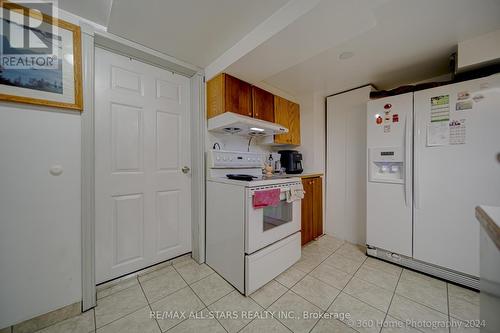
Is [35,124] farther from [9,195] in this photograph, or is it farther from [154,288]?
[154,288]

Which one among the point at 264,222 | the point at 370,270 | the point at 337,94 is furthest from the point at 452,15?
the point at 370,270

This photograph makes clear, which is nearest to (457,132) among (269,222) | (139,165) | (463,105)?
(463,105)

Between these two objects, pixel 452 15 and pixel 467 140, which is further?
pixel 467 140

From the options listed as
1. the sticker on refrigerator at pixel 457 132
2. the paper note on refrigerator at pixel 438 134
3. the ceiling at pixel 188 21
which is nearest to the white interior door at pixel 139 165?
the ceiling at pixel 188 21

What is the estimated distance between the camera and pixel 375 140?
206 cm

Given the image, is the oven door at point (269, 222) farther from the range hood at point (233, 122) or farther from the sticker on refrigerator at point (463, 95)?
the sticker on refrigerator at point (463, 95)

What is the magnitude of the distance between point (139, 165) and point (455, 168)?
3008mm

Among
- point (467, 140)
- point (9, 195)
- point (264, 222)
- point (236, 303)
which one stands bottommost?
point (236, 303)

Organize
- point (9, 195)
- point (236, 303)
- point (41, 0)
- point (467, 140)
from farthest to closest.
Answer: point (467, 140), point (236, 303), point (41, 0), point (9, 195)

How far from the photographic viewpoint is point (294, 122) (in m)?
2.86

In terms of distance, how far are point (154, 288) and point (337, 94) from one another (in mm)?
3315

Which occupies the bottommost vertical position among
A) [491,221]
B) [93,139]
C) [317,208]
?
[317,208]

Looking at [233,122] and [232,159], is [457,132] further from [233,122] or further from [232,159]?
[232,159]

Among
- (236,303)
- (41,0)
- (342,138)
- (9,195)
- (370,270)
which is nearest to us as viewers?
(9,195)
